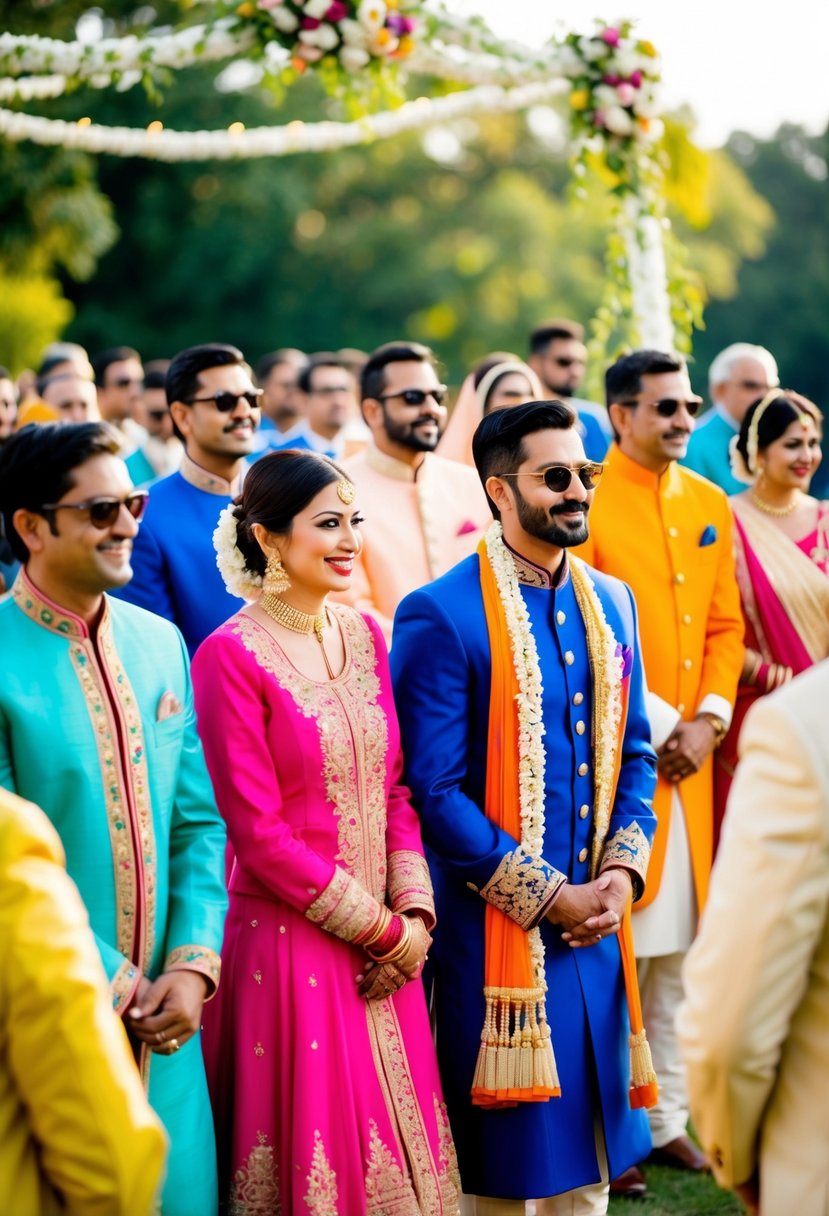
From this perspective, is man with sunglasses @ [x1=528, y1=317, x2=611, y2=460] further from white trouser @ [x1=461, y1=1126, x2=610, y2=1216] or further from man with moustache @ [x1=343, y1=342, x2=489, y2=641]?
white trouser @ [x1=461, y1=1126, x2=610, y2=1216]

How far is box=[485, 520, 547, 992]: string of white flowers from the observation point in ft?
14.6

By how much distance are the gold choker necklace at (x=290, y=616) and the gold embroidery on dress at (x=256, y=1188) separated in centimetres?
138

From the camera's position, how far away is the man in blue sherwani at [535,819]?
438 cm

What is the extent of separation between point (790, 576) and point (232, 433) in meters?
2.34

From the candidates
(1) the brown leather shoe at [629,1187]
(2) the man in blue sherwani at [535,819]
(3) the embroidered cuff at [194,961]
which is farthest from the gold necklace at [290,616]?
(1) the brown leather shoe at [629,1187]

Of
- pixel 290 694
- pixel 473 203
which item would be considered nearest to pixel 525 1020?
pixel 290 694

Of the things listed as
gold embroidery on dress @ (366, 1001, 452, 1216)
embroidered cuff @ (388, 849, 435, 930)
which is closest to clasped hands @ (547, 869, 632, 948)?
embroidered cuff @ (388, 849, 435, 930)

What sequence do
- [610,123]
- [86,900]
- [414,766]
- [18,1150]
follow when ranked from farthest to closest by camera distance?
[610,123], [414,766], [86,900], [18,1150]

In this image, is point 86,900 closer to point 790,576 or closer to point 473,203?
point 790,576

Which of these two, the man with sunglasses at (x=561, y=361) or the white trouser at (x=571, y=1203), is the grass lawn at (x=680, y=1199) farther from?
the man with sunglasses at (x=561, y=361)

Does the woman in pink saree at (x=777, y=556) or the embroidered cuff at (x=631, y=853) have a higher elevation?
the woman in pink saree at (x=777, y=556)

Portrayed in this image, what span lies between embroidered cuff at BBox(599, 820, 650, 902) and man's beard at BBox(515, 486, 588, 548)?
873 mm

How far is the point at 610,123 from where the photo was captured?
27.7 ft

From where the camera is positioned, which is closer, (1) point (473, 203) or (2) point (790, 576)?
(2) point (790, 576)
